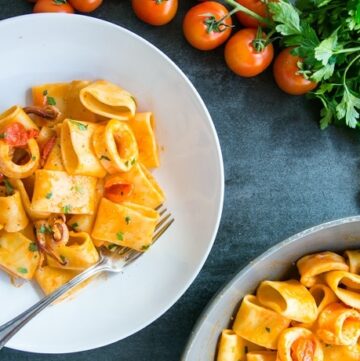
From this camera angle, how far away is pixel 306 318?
7.70 feet

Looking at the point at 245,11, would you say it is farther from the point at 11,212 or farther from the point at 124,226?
the point at 11,212

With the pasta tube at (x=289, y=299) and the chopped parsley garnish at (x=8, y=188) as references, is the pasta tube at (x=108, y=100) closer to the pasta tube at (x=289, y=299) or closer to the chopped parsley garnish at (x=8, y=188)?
the chopped parsley garnish at (x=8, y=188)

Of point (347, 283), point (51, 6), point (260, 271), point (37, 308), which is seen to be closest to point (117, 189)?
point (37, 308)

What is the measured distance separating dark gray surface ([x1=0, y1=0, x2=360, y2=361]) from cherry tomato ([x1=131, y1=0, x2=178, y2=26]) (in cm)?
9

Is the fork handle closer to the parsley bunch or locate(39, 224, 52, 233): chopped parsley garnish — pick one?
locate(39, 224, 52, 233): chopped parsley garnish

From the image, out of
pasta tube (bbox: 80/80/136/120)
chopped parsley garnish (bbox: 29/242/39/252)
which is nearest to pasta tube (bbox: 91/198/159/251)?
chopped parsley garnish (bbox: 29/242/39/252)

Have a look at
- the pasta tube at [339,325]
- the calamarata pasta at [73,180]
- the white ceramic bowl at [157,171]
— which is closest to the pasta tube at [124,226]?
the calamarata pasta at [73,180]

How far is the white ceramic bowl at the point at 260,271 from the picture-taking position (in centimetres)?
219

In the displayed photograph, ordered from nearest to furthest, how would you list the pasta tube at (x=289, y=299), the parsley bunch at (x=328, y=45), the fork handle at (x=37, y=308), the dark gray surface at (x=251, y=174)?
the fork handle at (x=37, y=308), the parsley bunch at (x=328, y=45), the pasta tube at (x=289, y=299), the dark gray surface at (x=251, y=174)

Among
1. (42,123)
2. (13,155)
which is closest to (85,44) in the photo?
(42,123)

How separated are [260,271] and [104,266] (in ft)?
1.96

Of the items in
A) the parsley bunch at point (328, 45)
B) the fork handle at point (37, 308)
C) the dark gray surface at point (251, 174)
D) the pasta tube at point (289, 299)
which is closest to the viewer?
the fork handle at point (37, 308)

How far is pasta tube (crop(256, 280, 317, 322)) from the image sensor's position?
230 centimetres

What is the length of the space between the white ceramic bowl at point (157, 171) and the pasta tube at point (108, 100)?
0.06 metres
